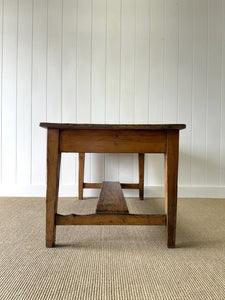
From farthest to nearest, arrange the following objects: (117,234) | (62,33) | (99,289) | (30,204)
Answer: (62,33) < (30,204) < (117,234) < (99,289)

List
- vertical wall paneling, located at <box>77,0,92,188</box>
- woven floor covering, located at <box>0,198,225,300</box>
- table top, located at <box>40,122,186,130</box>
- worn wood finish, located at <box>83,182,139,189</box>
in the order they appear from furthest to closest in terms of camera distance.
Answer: vertical wall paneling, located at <box>77,0,92,188</box>, worn wood finish, located at <box>83,182,139,189</box>, table top, located at <box>40,122,186,130</box>, woven floor covering, located at <box>0,198,225,300</box>

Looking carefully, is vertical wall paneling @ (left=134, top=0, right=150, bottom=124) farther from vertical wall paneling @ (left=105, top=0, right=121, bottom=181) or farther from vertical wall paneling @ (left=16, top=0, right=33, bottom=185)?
vertical wall paneling @ (left=16, top=0, right=33, bottom=185)

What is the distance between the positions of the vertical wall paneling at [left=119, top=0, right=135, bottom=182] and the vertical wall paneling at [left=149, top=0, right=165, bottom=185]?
0.20m

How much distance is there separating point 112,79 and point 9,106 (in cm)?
108

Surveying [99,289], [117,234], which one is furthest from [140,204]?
[99,289]

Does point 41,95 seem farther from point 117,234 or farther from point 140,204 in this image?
point 117,234

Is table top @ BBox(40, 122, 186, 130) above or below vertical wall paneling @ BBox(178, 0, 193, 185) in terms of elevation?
below

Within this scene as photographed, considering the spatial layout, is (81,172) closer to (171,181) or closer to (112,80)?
(112,80)

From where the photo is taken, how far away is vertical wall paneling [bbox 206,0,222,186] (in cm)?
225

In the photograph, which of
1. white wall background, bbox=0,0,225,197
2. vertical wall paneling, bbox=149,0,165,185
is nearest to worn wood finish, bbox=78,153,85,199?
white wall background, bbox=0,0,225,197

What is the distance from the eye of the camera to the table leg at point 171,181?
41.9 inches

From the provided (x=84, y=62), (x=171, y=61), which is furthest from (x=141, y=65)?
(x=84, y=62)

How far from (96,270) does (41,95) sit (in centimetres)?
183

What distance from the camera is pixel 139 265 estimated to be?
89cm
